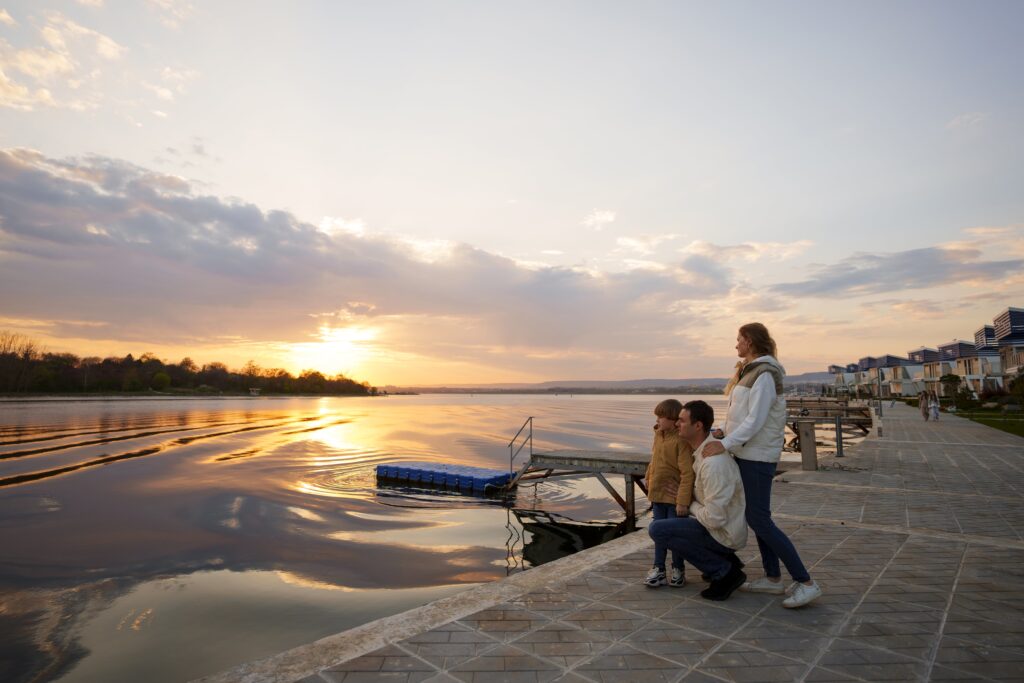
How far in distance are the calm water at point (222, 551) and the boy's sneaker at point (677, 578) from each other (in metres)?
4.04

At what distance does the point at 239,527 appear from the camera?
39.2 feet

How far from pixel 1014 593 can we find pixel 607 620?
3.80 m

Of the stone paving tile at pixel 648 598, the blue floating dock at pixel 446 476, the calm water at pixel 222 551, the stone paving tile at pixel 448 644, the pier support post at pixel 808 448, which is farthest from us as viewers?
the blue floating dock at pixel 446 476

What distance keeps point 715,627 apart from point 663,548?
33.8 inches

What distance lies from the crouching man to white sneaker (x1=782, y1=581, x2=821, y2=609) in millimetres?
406

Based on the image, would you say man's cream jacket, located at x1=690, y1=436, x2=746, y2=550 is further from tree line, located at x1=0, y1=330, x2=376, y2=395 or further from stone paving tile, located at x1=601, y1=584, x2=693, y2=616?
tree line, located at x1=0, y1=330, x2=376, y2=395

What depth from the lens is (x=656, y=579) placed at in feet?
16.4

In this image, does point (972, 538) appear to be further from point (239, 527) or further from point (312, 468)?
point (312, 468)

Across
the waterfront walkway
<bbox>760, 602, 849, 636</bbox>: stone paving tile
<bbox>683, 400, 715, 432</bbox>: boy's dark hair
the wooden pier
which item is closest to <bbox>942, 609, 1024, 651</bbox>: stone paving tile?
the waterfront walkway

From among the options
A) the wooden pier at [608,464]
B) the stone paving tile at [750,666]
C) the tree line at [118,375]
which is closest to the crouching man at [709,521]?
the stone paving tile at [750,666]

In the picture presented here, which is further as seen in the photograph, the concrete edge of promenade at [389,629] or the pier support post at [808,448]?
the pier support post at [808,448]

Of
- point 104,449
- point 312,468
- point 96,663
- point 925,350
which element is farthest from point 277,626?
point 925,350

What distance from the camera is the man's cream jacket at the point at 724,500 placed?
4.36 metres

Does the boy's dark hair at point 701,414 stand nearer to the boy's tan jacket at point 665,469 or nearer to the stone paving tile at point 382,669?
the boy's tan jacket at point 665,469
